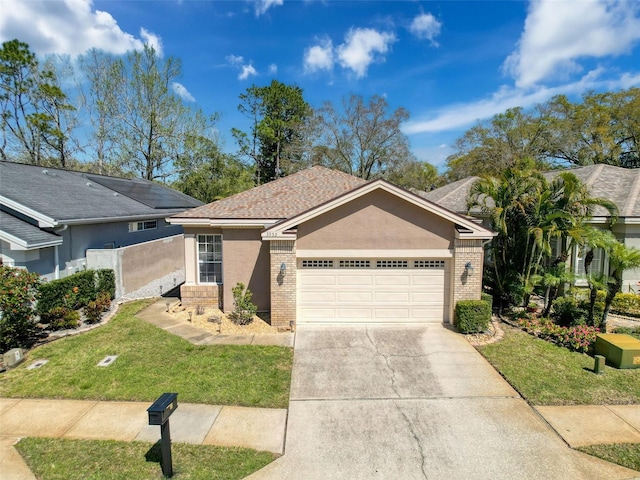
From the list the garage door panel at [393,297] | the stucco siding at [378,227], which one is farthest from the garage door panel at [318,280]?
the garage door panel at [393,297]

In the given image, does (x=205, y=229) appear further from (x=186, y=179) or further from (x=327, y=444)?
(x=186, y=179)

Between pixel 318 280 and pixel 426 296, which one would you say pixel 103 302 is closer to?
pixel 318 280

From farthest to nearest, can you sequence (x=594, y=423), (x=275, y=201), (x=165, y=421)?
(x=275, y=201), (x=594, y=423), (x=165, y=421)

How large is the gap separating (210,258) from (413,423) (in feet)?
31.7

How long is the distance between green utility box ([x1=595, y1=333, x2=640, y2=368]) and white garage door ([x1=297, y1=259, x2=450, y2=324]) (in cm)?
419

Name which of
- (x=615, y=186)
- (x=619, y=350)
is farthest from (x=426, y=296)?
(x=615, y=186)

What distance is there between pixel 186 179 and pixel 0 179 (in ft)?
73.4

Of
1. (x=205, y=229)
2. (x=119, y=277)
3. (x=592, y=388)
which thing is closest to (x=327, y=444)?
(x=592, y=388)

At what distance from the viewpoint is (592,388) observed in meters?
7.96

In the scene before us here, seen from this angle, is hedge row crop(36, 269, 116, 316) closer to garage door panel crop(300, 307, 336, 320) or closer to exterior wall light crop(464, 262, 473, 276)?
garage door panel crop(300, 307, 336, 320)

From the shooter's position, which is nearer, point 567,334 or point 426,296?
point 567,334

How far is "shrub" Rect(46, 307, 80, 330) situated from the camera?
11.1 m

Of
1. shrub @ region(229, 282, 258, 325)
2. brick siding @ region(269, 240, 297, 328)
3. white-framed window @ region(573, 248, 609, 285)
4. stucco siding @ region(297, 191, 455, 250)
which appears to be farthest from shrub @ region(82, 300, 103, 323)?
white-framed window @ region(573, 248, 609, 285)

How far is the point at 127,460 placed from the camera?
5.69 metres
